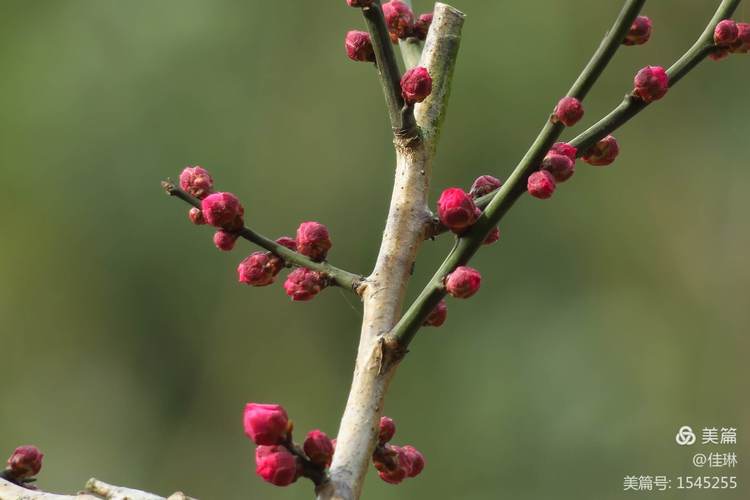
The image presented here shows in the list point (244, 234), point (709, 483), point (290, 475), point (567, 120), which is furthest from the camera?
point (709, 483)

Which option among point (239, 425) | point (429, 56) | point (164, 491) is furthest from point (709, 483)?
point (429, 56)

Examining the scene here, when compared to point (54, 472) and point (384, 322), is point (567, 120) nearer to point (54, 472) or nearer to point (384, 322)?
point (384, 322)

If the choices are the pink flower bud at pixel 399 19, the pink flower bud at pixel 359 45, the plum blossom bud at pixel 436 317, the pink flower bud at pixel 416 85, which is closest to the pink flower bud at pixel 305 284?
the plum blossom bud at pixel 436 317

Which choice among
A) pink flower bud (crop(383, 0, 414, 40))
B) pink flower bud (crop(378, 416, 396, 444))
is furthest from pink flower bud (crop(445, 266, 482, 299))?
pink flower bud (crop(383, 0, 414, 40))

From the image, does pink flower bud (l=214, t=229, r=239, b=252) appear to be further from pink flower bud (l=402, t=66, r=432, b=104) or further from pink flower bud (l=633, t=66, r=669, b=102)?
pink flower bud (l=633, t=66, r=669, b=102)

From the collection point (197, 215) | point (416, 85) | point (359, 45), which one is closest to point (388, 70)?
point (416, 85)

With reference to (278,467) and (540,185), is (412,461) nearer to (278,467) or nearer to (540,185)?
(278,467)
